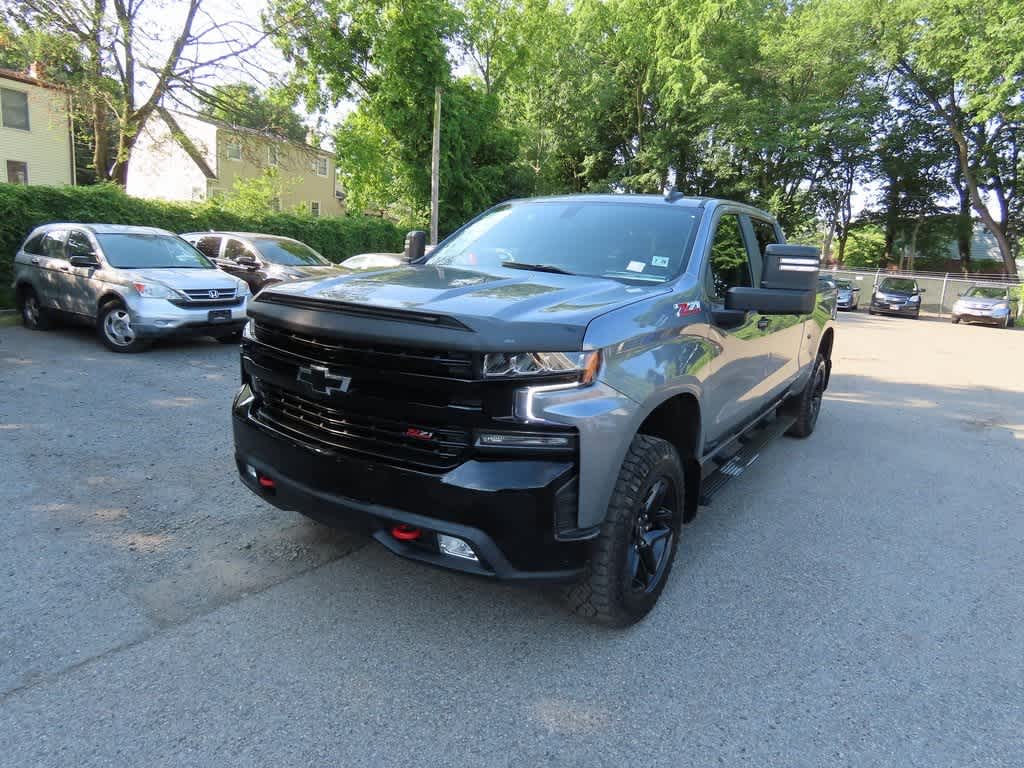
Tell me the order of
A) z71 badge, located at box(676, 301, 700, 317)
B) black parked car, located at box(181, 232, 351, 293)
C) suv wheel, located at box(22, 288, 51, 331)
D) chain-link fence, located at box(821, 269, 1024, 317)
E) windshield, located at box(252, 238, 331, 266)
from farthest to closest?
chain-link fence, located at box(821, 269, 1024, 317) < windshield, located at box(252, 238, 331, 266) < black parked car, located at box(181, 232, 351, 293) < suv wheel, located at box(22, 288, 51, 331) < z71 badge, located at box(676, 301, 700, 317)

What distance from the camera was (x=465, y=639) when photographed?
2.76 meters

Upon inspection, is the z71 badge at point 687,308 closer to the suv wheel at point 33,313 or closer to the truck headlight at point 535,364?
the truck headlight at point 535,364

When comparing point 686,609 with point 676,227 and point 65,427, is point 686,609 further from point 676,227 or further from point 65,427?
point 65,427

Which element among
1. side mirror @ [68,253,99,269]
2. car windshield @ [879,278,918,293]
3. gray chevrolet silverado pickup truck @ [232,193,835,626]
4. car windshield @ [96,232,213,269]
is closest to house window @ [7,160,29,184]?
car windshield @ [96,232,213,269]

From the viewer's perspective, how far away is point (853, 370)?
419 inches

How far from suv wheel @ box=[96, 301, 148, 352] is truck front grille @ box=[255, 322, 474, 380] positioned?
6.67 metres

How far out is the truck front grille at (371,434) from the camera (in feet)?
7.76

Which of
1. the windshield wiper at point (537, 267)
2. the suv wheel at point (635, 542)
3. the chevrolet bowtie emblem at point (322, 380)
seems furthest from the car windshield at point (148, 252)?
Result: the suv wheel at point (635, 542)

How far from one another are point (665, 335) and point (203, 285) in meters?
7.51

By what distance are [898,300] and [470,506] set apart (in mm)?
28610

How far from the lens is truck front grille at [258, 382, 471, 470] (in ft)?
7.76

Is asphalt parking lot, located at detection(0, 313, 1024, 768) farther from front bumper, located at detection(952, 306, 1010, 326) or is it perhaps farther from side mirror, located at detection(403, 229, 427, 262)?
front bumper, located at detection(952, 306, 1010, 326)

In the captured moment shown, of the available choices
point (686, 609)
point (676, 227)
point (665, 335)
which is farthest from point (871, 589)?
point (676, 227)

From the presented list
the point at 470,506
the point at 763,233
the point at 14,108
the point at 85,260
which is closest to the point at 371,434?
the point at 470,506
